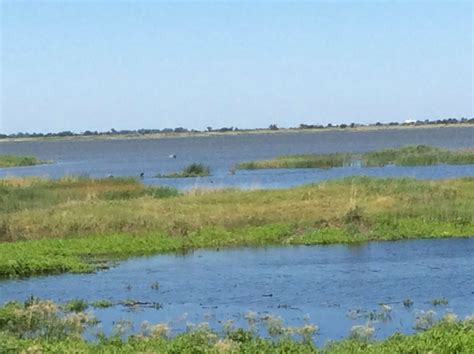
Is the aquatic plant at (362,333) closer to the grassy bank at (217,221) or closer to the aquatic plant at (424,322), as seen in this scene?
the aquatic plant at (424,322)

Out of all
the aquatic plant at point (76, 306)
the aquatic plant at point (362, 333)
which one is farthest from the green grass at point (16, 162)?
the aquatic plant at point (362, 333)

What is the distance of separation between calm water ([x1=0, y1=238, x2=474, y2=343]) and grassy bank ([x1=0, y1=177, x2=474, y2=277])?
1034 millimetres

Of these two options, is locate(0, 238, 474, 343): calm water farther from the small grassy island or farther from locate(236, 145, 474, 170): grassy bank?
locate(236, 145, 474, 170): grassy bank

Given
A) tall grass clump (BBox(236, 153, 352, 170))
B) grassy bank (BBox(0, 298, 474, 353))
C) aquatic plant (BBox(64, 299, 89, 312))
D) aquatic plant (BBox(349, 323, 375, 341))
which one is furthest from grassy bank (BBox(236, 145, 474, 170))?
aquatic plant (BBox(349, 323, 375, 341))

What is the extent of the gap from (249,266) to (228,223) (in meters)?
6.01

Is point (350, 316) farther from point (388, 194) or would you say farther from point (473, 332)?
point (388, 194)

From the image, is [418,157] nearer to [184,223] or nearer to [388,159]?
[388,159]

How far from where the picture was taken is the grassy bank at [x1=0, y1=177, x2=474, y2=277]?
30.0 metres

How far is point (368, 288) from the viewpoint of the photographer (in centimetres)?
2320

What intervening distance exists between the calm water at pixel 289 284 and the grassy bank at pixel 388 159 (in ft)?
135

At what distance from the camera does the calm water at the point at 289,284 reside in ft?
66.3

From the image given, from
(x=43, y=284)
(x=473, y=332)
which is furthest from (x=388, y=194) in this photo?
(x=473, y=332)

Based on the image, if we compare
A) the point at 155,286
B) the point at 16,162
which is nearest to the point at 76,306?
the point at 155,286

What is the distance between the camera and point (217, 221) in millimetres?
33062
